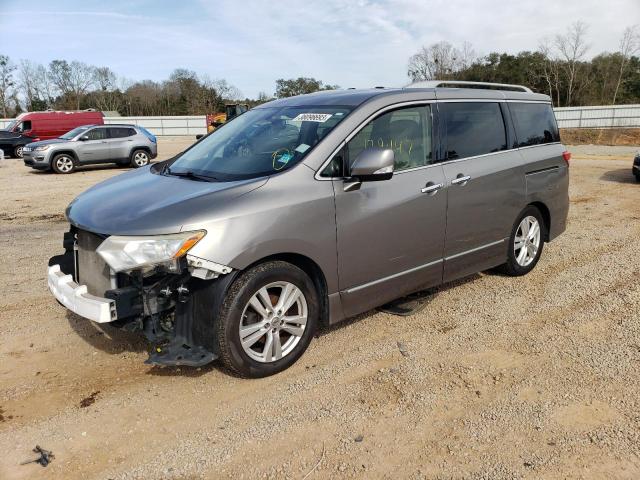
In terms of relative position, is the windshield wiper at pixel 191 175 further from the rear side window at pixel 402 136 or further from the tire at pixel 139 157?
the tire at pixel 139 157

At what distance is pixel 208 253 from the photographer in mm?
3006

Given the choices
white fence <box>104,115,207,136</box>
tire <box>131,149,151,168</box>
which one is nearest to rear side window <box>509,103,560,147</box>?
tire <box>131,149,151,168</box>

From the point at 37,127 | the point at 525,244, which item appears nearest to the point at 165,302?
the point at 525,244

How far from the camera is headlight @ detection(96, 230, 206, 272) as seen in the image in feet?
9.78

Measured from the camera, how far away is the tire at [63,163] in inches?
644

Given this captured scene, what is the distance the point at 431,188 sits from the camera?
4.13 m

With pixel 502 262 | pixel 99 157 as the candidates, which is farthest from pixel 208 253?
pixel 99 157

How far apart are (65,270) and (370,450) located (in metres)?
2.52

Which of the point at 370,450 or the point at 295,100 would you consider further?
the point at 295,100

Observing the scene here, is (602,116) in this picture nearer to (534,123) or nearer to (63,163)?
(63,163)

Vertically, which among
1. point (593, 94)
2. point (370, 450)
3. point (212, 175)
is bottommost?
point (370, 450)

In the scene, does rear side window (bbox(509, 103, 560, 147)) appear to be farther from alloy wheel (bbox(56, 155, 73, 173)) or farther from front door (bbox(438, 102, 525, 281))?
alloy wheel (bbox(56, 155, 73, 173))

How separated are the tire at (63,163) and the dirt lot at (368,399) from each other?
508 inches

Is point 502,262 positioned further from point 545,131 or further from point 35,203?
point 35,203
